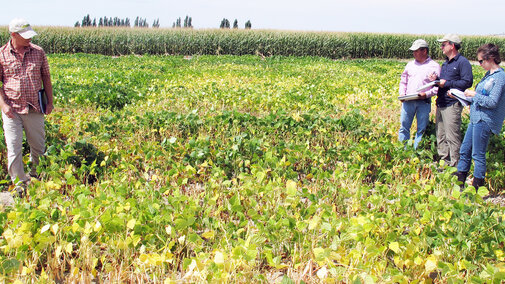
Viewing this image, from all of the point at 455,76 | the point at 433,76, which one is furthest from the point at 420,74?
the point at 455,76

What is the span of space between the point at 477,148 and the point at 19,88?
5.09 meters

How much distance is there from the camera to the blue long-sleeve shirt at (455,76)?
5.00 meters

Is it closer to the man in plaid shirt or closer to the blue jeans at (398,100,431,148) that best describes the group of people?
the blue jeans at (398,100,431,148)

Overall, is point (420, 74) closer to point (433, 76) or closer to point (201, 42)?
point (433, 76)

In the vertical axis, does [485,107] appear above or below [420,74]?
below

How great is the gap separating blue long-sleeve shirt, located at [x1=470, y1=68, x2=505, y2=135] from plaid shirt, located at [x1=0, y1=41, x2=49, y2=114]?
192 inches

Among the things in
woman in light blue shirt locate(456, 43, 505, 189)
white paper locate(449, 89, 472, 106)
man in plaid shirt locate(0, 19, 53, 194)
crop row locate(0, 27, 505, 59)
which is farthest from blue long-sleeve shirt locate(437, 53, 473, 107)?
crop row locate(0, 27, 505, 59)

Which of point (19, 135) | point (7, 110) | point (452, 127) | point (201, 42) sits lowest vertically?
point (19, 135)

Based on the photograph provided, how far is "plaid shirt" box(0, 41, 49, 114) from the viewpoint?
13.5 ft

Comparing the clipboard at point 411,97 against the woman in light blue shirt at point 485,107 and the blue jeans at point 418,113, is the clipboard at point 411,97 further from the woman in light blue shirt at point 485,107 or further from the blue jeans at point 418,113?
the woman in light blue shirt at point 485,107

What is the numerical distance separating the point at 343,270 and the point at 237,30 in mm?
34292

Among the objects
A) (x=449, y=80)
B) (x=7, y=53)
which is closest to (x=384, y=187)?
(x=449, y=80)

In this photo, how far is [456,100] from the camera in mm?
5082

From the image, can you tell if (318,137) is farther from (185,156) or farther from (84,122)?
(84,122)
